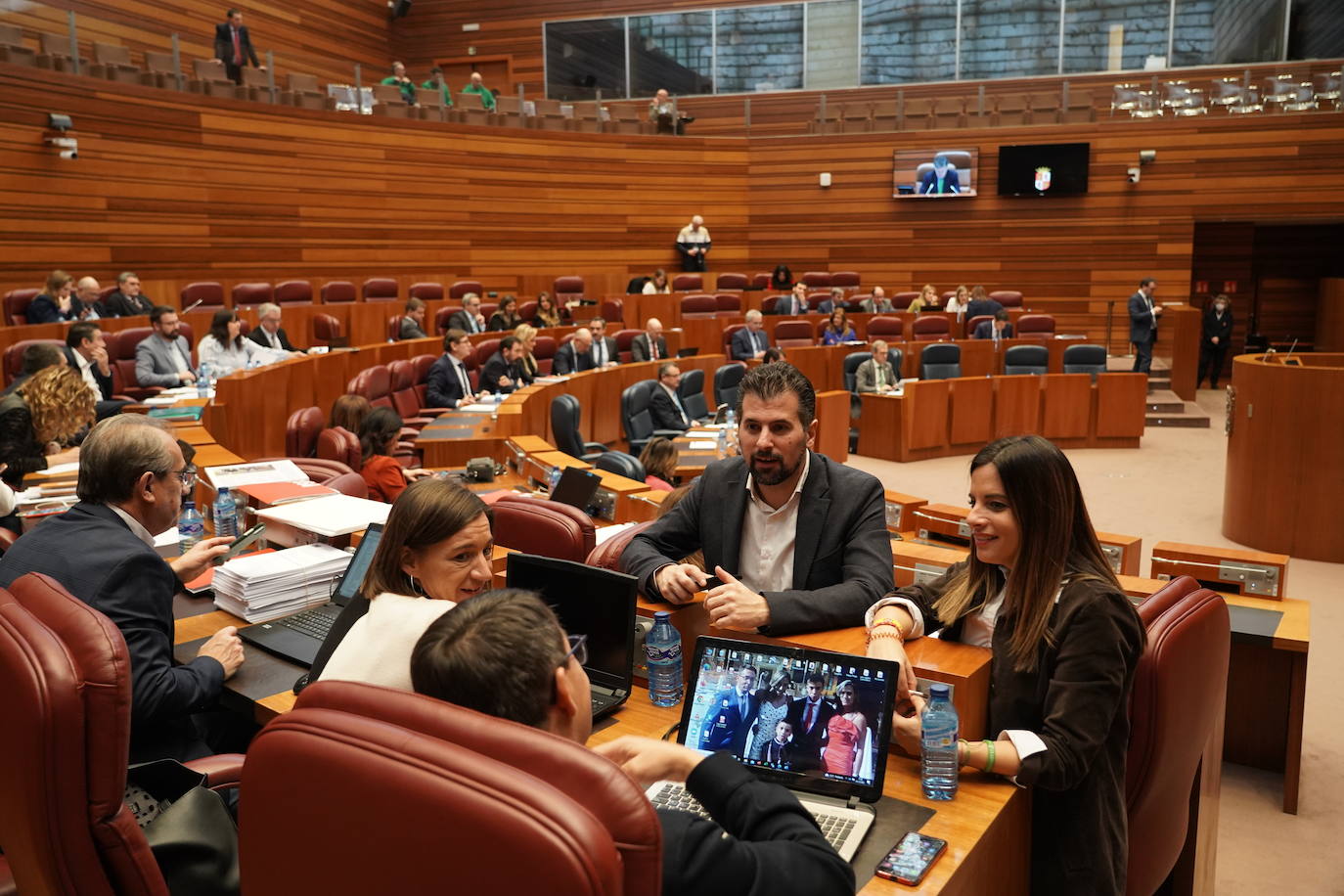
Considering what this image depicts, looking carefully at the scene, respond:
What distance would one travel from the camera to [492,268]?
48.4ft

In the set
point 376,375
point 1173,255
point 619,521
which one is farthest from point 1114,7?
point 619,521

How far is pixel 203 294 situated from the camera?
1068 centimetres

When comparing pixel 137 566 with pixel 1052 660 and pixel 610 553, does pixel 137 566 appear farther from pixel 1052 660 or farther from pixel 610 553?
pixel 1052 660

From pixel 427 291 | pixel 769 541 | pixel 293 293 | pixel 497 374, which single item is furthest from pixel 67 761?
pixel 427 291

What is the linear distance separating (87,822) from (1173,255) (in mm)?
16084

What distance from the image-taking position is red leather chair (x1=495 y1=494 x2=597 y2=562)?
9.97 ft

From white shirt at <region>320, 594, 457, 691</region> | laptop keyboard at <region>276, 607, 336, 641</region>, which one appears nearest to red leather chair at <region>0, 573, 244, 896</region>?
white shirt at <region>320, 594, 457, 691</region>

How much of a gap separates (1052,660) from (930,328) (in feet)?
36.4

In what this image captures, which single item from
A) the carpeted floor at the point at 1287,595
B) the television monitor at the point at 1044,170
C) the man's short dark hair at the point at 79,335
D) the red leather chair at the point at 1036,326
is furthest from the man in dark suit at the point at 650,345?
the television monitor at the point at 1044,170

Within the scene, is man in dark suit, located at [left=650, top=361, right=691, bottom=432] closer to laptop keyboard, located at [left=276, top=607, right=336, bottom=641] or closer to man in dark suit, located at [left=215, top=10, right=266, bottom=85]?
laptop keyboard, located at [left=276, top=607, right=336, bottom=641]

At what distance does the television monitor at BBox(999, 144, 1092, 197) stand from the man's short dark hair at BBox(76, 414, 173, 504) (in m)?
14.7

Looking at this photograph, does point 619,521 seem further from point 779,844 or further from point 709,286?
point 709,286

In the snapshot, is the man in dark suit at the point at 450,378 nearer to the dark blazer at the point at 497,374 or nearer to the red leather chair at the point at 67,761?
the dark blazer at the point at 497,374

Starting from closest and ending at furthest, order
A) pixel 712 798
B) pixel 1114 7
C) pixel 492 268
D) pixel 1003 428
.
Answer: pixel 712 798 < pixel 1003 428 < pixel 492 268 < pixel 1114 7
